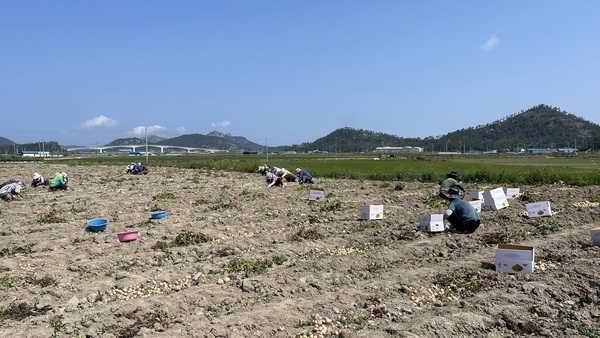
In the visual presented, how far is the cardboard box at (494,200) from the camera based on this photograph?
13727 millimetres

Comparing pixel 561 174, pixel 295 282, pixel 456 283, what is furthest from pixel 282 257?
pixel 561 174

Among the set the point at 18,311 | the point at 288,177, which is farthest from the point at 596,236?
the point at 288,177

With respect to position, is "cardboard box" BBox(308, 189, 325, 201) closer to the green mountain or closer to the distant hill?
the distant hill

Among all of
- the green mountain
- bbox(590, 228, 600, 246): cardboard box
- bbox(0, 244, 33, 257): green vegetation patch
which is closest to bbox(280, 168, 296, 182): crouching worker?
bbox(0, 244, 33, 257): green vegetation patch

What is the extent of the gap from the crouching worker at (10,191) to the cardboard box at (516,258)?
16488mm

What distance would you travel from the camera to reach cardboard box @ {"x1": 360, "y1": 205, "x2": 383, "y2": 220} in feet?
41.0

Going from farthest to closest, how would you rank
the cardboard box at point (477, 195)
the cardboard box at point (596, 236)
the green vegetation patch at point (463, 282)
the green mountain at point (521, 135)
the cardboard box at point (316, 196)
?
the green mountain at point (521, 135) < the cardboard box at point (316, 196) < the cardboard box at point (477, 195) < the cardboard box at point (596, 236) < the green vegetation patch at point (463, 282)

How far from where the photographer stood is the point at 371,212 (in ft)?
41.0

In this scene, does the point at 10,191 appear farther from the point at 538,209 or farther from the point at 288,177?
the point at 538,209

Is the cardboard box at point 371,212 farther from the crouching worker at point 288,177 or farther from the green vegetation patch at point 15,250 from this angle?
the crouching worker at point 288,177

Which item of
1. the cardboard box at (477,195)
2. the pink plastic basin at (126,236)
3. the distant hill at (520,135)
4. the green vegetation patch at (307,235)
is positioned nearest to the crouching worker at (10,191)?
the pink plastic basin at (126,236)

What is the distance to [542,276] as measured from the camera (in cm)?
725

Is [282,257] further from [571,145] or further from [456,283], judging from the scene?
[571,145]

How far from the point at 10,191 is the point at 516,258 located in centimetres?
1703
